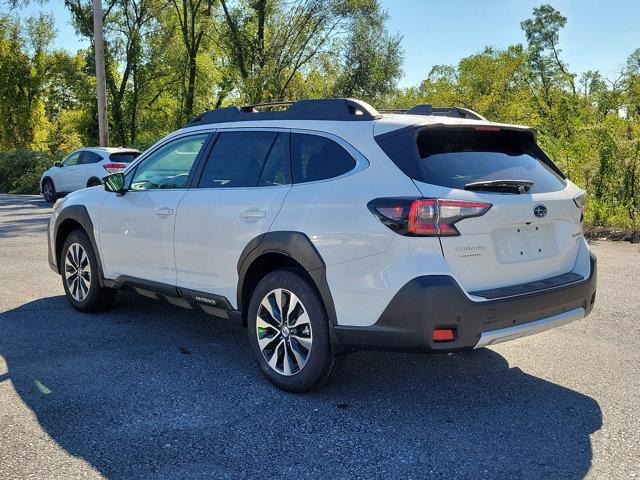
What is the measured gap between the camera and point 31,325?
550 cm

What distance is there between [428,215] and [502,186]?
58 centimetres

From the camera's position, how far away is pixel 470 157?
383 centimetres

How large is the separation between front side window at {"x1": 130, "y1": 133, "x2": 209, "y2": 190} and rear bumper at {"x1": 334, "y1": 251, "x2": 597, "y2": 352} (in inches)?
80.4

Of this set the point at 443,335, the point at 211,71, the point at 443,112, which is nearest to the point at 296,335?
the point at 443,335

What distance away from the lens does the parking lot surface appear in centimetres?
312

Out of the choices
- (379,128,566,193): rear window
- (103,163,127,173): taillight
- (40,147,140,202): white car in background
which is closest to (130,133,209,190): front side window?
(379,128,566,193): rear window

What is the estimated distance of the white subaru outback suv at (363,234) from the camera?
342 centimetres

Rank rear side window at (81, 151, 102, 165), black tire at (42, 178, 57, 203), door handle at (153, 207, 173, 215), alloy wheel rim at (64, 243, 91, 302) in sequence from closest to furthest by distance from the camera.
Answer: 1. door handle at (153, 207, 173, 215)
2. alloy wheel rim at (64, 243, 91, 302)
3. rear side window at (81, 151, 102, 165)
4. black tire at (42, 178, 57, 203)

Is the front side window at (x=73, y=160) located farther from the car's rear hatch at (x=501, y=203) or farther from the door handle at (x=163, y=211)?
the car's rear hatch at (x=501, y=203)

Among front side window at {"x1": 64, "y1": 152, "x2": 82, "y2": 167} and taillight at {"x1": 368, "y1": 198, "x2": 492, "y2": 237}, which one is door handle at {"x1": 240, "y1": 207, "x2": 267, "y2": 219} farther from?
front side window at {"x1": 64, "y1": 152, "x2": 82, "y2": 167}

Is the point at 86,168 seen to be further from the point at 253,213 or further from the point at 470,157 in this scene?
the point at 470,157

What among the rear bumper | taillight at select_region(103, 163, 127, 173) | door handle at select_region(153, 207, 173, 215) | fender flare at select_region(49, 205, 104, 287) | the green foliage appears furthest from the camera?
taillight at select_region(103, 163, 127, 173)

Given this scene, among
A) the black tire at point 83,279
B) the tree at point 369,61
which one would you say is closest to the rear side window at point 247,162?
the black tire at point 83,279

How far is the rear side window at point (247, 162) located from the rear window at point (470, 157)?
85 centimetres
